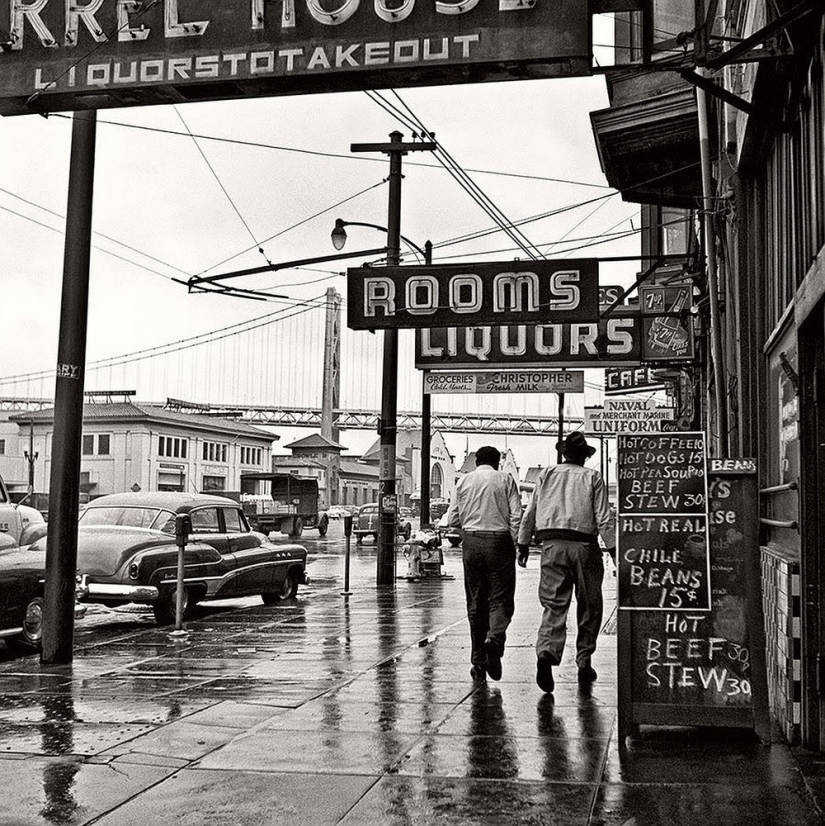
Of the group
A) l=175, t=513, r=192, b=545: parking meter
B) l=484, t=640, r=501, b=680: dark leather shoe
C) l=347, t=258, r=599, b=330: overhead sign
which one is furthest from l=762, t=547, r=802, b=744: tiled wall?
l=175, t=513, r=192, b=545: parking meter

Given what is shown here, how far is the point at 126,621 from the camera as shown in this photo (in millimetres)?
14250

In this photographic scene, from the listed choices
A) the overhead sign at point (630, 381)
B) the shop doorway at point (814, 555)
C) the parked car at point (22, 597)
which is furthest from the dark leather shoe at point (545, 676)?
the overhead sign at point (630, 381)

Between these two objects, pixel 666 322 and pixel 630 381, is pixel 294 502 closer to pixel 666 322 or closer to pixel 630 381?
pixel 630 381

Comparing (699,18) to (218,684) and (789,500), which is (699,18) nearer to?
(789,500)

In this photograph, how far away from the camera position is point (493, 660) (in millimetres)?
8492

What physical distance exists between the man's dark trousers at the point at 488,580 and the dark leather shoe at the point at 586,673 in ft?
2.30

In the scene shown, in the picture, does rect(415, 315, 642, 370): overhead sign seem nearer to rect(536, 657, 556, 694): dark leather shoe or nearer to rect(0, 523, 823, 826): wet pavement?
rect(0, 523, 823, 826): wet pavement

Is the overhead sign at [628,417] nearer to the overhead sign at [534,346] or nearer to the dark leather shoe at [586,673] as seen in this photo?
the overhead sign at [534,346]

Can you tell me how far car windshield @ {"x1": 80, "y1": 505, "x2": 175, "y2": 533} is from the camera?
1452 cm

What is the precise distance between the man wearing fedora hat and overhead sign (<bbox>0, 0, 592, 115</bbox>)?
312 cm

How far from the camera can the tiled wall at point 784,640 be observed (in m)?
6.04

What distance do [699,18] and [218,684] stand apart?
26.6 feet

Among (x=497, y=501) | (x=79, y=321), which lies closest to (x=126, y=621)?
(x=79, y=321)

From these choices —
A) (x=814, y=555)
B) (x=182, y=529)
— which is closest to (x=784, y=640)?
(x=814, y=555)
